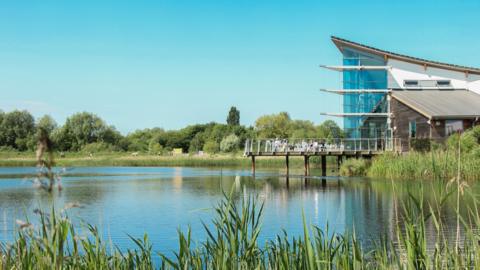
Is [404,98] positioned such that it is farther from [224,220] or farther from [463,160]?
[224,220]

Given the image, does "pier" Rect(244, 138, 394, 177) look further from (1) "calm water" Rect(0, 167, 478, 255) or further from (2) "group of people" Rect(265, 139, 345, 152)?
(1) "calm water" Rect(0, 167, 478, 255)

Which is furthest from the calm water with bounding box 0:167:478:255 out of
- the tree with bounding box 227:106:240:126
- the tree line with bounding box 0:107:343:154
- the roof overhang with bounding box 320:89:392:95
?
the tree with bounding box 227:106:240:126

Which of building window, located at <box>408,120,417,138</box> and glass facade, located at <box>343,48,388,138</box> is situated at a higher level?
glass facade, located at <box>343,48,388,138</box>

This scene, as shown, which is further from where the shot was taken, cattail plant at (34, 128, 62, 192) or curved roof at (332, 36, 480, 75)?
curved roof at (332, 36, 480, 75)

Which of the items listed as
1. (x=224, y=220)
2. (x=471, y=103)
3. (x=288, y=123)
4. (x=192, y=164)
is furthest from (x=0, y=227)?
(x=288, y=123)

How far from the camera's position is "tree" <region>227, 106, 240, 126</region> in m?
113

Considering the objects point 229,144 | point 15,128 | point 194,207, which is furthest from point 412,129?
point 15,128

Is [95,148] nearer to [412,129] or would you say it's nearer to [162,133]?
[162,133]

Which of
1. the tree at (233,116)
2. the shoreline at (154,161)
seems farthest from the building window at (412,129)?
the tree at (233,116)

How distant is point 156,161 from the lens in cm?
6600

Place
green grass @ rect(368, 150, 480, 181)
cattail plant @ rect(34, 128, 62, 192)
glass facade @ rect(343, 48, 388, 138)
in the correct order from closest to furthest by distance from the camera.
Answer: cattail plant @ rect(34, 128, 62, 192)
green grass @ rect(368, 150, 480, 181)
glass facade @ rect(343, 48, 388, 138)

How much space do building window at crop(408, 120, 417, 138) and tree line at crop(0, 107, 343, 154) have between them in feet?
122

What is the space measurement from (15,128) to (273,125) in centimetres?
3811

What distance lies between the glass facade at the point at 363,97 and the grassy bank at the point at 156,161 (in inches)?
425
